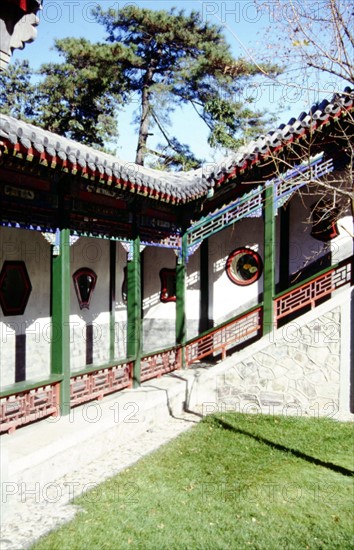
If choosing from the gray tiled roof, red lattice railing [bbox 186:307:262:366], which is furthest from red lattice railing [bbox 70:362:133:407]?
the gray tiled roof

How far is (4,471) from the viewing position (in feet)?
16.8

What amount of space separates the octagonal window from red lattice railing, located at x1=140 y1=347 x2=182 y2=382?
2366 millimetres

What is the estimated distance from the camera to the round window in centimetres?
1096

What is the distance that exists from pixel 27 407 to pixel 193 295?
5.80m

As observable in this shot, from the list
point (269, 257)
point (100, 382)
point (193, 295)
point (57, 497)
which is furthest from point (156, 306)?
point (57, 497)

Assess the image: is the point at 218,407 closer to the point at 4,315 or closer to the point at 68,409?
the point at 68,409

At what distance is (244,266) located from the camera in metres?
11.1

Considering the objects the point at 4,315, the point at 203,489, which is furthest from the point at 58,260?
the point at 203,489

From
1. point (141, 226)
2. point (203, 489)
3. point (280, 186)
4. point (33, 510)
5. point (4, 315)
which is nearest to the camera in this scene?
point (33, 510)

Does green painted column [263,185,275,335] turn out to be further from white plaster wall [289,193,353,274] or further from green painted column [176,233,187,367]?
green painted column [176,233,187,367]

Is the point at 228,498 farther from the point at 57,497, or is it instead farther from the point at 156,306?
the point at 156,306

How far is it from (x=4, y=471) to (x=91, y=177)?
371 cm

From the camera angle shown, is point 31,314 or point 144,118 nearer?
point 31,314

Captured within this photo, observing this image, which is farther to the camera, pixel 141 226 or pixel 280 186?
pixel 280 186
